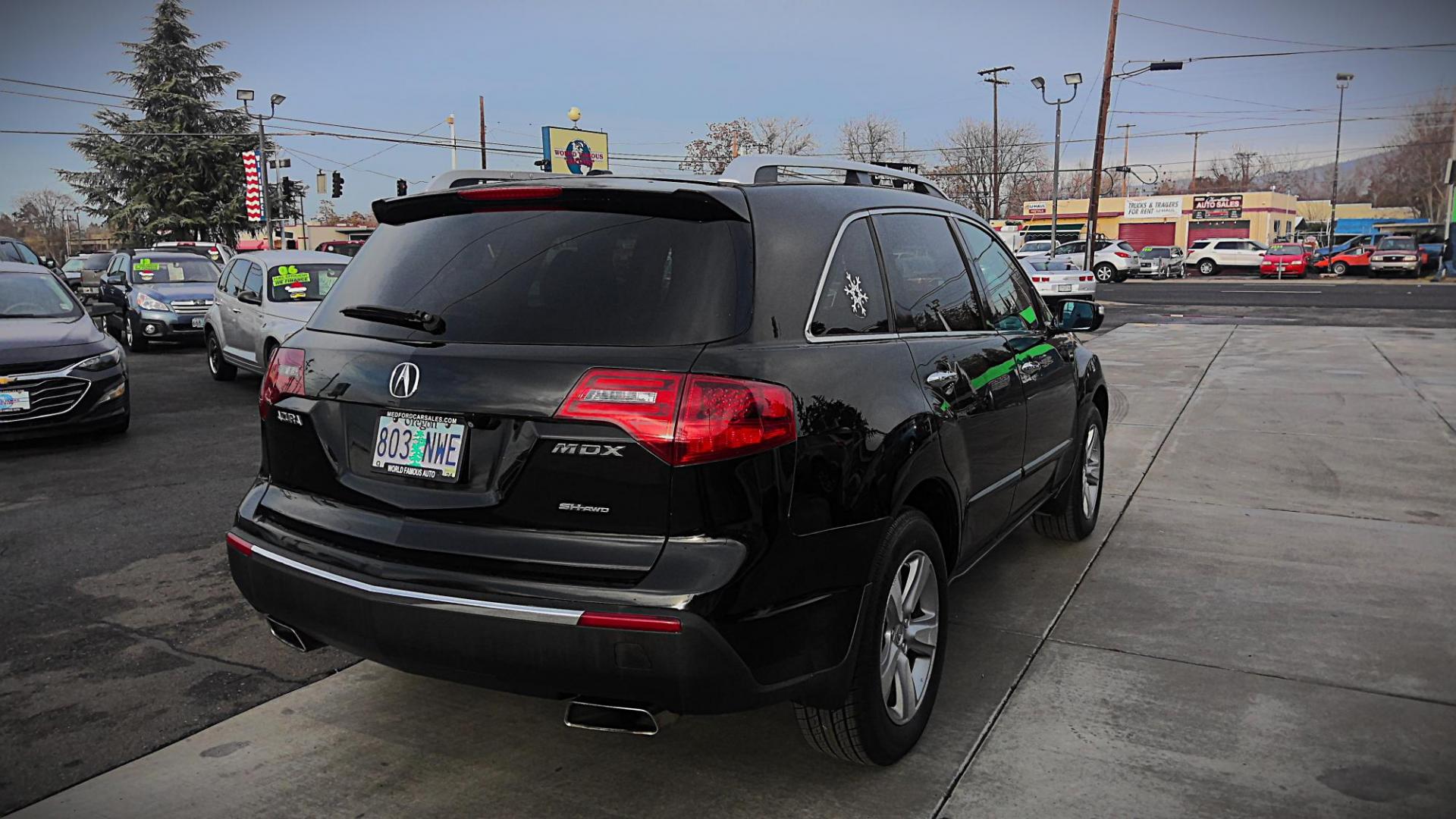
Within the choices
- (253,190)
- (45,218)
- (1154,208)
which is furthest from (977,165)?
(45,218)

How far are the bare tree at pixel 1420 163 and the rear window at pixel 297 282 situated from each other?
275ft

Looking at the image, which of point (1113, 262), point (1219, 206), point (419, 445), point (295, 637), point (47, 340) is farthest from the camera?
point (1219, 206)

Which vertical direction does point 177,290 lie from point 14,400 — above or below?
above

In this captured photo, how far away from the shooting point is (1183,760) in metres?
3.26

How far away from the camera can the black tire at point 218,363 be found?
1307 cm

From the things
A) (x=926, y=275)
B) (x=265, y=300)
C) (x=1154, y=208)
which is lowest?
(x=265, y=300)

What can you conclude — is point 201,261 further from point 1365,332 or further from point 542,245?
point 1365,332

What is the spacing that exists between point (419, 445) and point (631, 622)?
78 cm

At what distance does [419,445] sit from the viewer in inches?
109

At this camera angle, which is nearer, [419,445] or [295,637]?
[419,445]

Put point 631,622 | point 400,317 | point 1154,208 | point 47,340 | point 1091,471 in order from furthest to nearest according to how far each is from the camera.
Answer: point 1154,208
point 47,340
point 1091,471
point 400,317
point 631,622

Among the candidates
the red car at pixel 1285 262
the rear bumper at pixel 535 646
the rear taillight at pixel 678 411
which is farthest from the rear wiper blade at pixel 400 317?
the red car at pixel 1285 262

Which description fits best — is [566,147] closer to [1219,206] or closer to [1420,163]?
[1219,206]

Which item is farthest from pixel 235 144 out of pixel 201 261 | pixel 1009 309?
pixel 1009 309
